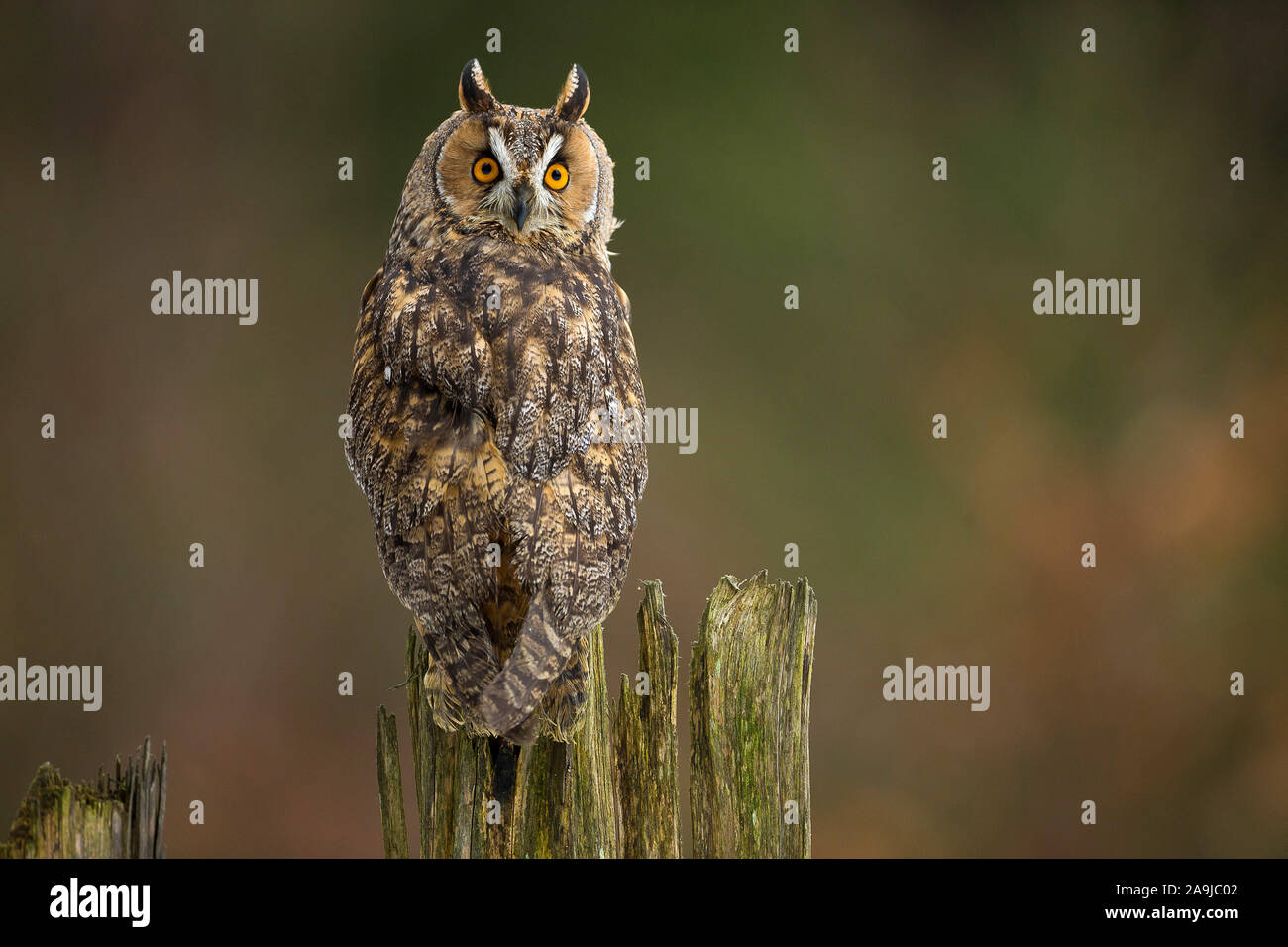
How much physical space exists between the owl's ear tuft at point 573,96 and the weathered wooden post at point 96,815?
1.79 meters

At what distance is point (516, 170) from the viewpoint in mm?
2908

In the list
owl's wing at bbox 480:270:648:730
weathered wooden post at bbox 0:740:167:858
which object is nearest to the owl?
owl's wing at bbox 480:270:648:730

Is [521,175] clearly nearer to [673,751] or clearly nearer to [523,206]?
[523,206]

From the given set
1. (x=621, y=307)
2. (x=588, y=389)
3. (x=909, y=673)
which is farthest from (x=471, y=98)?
(x=909, y=673)

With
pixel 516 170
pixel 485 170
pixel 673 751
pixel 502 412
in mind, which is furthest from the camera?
pixel 485 170

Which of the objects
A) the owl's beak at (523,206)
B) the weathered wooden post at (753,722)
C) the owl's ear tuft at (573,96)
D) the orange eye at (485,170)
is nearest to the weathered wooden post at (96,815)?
the weathered wooden post at (753,722)

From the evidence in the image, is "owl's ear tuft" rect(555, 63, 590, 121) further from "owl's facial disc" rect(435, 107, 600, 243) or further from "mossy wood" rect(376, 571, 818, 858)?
"mossy wood" rect(376, 571, 818, 858)

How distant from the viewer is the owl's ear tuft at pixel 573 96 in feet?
9.86

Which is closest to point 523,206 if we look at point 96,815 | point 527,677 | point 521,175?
point 521,175

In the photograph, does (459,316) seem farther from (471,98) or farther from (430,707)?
(430,707)

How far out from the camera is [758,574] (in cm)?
259

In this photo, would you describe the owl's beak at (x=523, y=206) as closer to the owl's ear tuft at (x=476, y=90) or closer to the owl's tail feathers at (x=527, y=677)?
the owl's ear tuft at (x=476, y=90)

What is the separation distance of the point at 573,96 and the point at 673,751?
5.39 feet

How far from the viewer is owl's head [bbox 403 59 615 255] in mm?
2938
